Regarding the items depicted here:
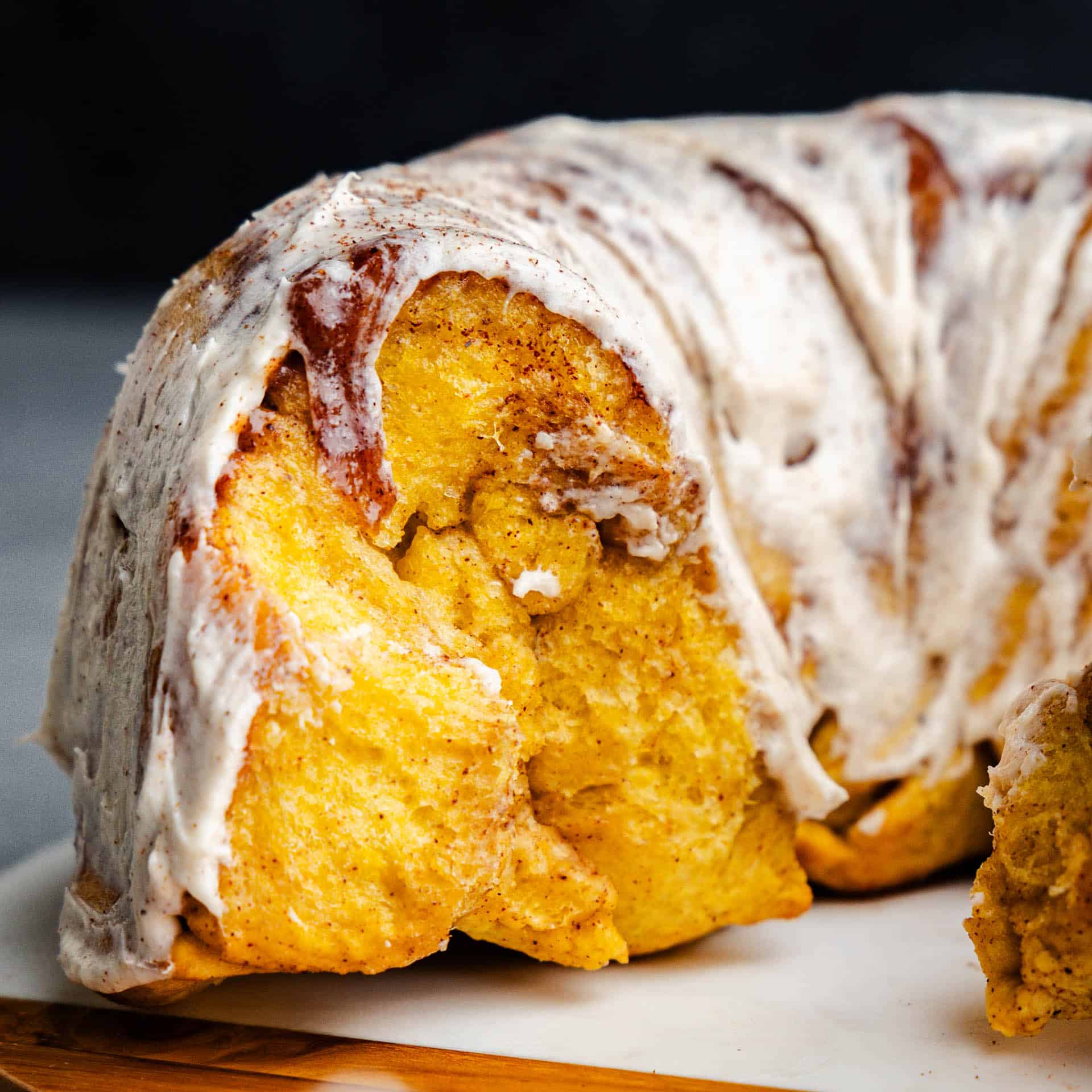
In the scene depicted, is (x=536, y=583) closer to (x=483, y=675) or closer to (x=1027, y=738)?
(x=483, y=675)

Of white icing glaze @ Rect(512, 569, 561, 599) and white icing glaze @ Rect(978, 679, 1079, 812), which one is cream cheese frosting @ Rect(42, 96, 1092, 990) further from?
white icing glaze @ Rect(978, 679, 1079, 812)

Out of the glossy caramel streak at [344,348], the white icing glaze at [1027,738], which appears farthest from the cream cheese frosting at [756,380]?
the white icing glaze at [1027,738]

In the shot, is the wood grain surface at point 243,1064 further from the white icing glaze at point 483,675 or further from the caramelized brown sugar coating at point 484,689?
the white icing glaze at point 483,675

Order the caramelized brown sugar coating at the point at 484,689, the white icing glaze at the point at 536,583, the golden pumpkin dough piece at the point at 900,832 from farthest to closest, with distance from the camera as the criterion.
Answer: the golden pumpkin dough piece at the point at 900,832 < the white icing glaze at the point at 536,583 < the caramelized brown sugar coating at the point at 484,689

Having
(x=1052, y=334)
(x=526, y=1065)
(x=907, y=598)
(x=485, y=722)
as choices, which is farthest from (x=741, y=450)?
(x=526, y=1065)

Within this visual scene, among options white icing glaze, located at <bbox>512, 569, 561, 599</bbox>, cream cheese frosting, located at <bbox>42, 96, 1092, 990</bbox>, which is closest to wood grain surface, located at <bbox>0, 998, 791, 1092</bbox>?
cream cheese frosting, located at <bbox>42, 96, 1092, 990</bbox>

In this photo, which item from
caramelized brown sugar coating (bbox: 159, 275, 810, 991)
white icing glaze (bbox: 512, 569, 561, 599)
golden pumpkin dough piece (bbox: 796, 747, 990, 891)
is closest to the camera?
caramelized brown sugar coating (bbox: 159, 275, 810, 991)

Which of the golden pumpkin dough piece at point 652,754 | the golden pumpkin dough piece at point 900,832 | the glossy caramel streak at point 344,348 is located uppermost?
the glossy caramel streak at point 344,348
